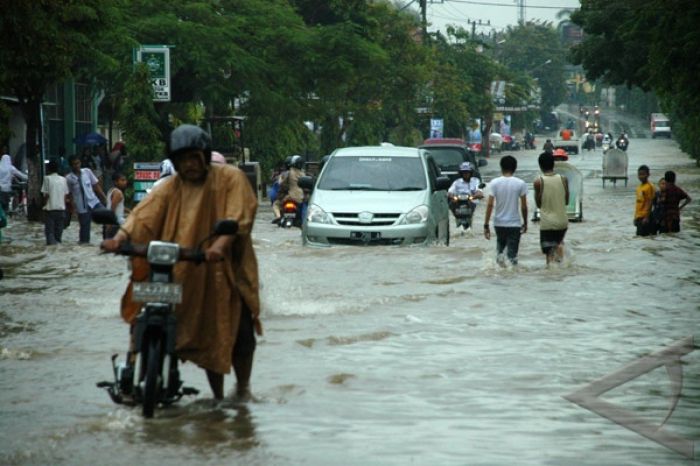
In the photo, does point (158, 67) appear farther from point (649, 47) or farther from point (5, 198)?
point (649, 47)

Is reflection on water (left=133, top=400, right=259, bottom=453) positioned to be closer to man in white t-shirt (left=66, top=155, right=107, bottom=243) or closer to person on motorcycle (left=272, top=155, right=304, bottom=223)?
man in white t-shirt (left=66, top=155, right=107, bottom=243)

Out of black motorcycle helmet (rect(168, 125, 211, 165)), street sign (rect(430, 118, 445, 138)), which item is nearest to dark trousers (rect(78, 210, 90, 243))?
black motorcycle helmet (rect(168, 125, 211, 165))

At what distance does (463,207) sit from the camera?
94.1ft

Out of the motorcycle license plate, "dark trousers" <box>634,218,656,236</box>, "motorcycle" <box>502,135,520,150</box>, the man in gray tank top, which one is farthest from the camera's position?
"motorcycle" <box>502,135,520,150</box>

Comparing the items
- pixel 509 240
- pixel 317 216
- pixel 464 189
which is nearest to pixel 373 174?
pixel 317 216

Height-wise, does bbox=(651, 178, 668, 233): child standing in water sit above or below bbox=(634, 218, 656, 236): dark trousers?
above

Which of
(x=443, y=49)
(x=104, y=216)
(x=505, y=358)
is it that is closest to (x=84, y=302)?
(x=505, y=358)

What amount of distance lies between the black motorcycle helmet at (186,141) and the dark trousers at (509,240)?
411 inches

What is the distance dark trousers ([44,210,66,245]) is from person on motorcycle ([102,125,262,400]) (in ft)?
54.3

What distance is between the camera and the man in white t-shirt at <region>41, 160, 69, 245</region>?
2452 cm

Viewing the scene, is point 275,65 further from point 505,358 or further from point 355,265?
point 505,358

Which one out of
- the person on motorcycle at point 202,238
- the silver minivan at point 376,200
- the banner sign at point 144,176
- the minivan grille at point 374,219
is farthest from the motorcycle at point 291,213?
the person on motorcycle at point 202,238

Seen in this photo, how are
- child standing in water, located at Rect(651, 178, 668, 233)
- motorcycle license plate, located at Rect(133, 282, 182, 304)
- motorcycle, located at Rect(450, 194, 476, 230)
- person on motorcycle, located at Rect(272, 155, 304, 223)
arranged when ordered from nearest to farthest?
motorcycle license plate, located at Rect(133, 282, 182, 304), child standing in water, located at Rect(651, 178, 668, 233), motorcycle, located at Rect(450, 194, 476, 230), person on motorcycle, located at Rect(272, 155, 304, 223)

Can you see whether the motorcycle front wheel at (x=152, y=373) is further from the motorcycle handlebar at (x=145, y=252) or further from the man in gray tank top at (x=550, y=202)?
the man in gray tank top at (x=550, y=202)
